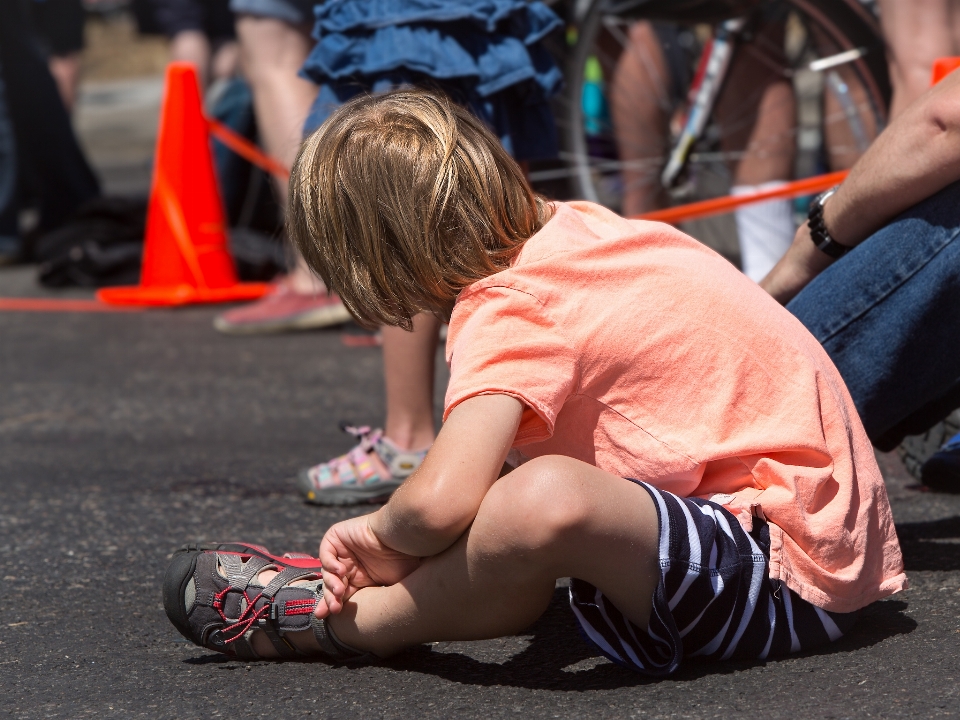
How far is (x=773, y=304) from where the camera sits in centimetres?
181

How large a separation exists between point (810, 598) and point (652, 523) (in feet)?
0.88

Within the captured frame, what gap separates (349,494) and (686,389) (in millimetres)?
1081

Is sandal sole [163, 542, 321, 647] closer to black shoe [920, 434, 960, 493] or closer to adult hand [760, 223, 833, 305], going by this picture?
adult hand [760, 223, 833, 305]

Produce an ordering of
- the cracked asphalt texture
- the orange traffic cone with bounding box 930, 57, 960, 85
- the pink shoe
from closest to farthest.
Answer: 1. the cracked asphalt texture
2. the orange traffic cone with bounding box 930, 57, 960, 85
3. the pink shoe

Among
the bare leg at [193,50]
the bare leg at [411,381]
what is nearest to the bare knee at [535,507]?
the bare leg at [411,381]

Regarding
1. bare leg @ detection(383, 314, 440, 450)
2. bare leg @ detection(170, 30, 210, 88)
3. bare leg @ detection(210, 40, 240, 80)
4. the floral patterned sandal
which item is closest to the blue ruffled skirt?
bare leg @ detection(383, 314, 440, 450)

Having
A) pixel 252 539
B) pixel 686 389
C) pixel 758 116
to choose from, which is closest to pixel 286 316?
pixel 758 116

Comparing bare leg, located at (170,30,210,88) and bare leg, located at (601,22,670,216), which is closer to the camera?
bare leg, located at (601,22,670,216)

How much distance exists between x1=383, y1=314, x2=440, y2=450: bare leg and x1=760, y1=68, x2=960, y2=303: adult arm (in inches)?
32.0

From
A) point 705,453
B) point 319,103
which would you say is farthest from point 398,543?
point 319,103

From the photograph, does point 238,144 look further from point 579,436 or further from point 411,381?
point 579,436

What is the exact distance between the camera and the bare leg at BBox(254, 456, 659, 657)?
1.59 meters

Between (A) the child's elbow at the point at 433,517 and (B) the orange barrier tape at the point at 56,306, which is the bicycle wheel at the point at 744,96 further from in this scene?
(A) the child's elbow at the point at 433,517

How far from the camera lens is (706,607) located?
5.52 ft
